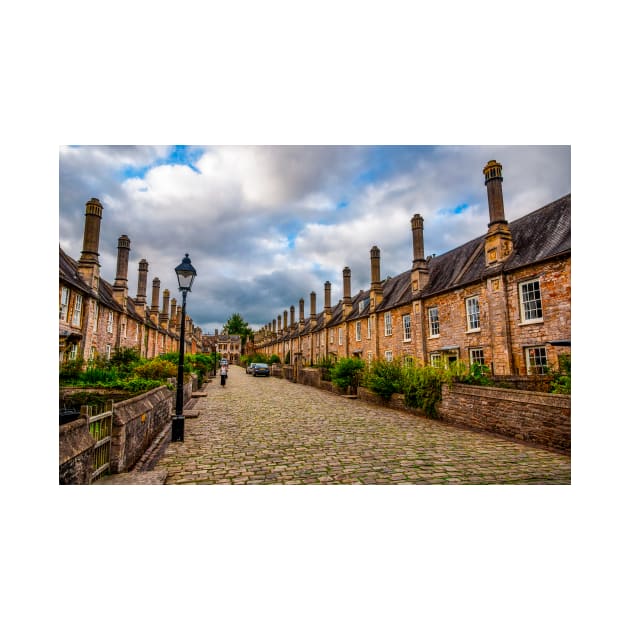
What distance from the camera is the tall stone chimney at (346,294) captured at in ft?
109

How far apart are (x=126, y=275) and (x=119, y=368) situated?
14.3 m

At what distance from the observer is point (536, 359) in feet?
46.9

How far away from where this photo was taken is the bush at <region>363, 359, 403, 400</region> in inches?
542

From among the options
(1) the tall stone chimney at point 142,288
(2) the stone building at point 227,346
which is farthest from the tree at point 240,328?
(1) the tall stone chimney at point 142,288

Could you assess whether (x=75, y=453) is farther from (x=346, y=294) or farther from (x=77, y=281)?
(x=346, y=294)

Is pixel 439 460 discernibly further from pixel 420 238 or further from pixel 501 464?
pixel 420 238

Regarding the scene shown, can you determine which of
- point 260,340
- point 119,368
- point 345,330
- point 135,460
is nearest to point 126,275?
point 119,368

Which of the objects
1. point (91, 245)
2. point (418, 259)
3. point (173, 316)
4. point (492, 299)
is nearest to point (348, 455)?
point (492, 299)

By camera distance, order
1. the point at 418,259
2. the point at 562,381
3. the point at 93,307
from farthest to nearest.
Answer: the point at 418,259
the point at 93,307
the point at 562,381

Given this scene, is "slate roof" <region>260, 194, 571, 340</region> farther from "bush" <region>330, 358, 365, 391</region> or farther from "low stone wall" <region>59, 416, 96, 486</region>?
"low stone wall" <region>59, 416, 96, 486</region>

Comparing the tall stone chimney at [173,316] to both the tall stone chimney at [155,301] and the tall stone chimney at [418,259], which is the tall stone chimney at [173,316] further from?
the tall stone chimney at [418,259]

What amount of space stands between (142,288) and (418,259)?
87.2 ft

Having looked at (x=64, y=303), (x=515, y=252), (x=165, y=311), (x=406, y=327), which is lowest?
(x=406, y=327)

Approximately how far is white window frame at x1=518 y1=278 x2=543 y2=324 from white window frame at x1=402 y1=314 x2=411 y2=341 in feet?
28.8
